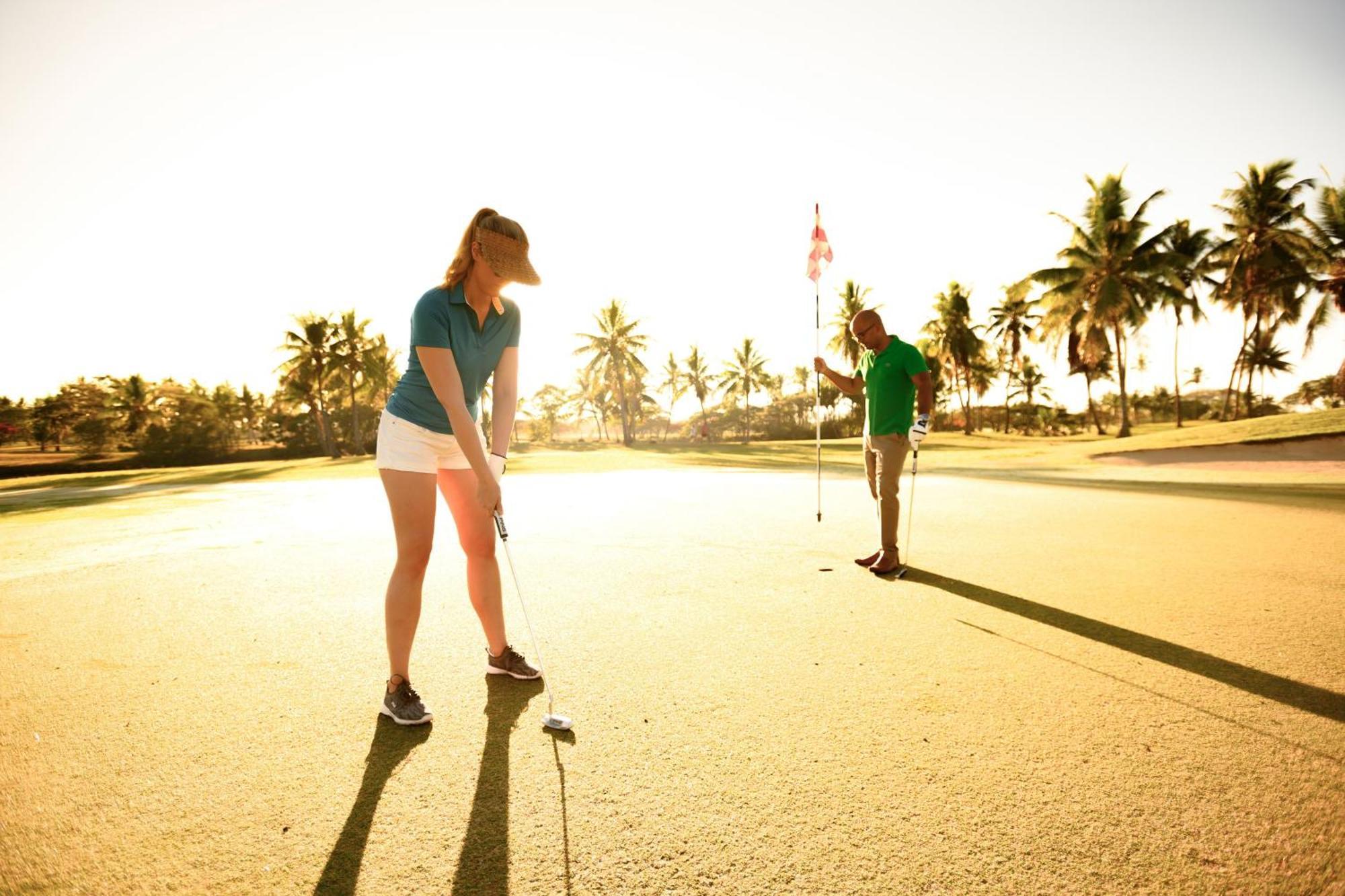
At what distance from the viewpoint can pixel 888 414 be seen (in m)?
5.91

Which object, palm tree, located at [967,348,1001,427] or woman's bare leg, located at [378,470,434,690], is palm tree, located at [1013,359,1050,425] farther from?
woman's bare leg, located at [378,470,434,690]

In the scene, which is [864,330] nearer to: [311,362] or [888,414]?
[888,414]

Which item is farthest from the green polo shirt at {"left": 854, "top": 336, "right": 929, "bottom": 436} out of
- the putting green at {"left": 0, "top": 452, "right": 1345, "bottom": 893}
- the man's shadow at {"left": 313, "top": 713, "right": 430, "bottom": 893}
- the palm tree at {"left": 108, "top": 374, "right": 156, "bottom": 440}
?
the palm tree at {"left": 108, "top": 374, "right": 156, "bottom": 440}

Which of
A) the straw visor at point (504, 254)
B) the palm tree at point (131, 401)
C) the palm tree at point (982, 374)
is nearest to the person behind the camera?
the straw visor at point (504, 254)

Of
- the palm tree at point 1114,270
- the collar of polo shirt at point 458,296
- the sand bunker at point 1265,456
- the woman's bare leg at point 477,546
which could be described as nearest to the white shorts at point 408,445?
the woman's bare leg at point 477,546

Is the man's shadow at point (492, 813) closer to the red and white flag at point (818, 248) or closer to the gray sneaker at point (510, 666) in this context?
the gray sneaker at point (510, 666)

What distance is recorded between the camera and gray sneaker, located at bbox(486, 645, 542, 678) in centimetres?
342

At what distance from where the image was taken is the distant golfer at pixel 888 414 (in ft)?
18.8

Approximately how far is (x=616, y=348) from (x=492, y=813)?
54547mm

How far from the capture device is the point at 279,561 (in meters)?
6.66

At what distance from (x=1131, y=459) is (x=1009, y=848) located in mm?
24616

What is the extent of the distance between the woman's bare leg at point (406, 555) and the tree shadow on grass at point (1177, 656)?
4.04 m

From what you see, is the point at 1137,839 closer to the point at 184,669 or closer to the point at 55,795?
the point at 55,795

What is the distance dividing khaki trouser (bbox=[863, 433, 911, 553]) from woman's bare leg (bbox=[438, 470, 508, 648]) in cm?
377
